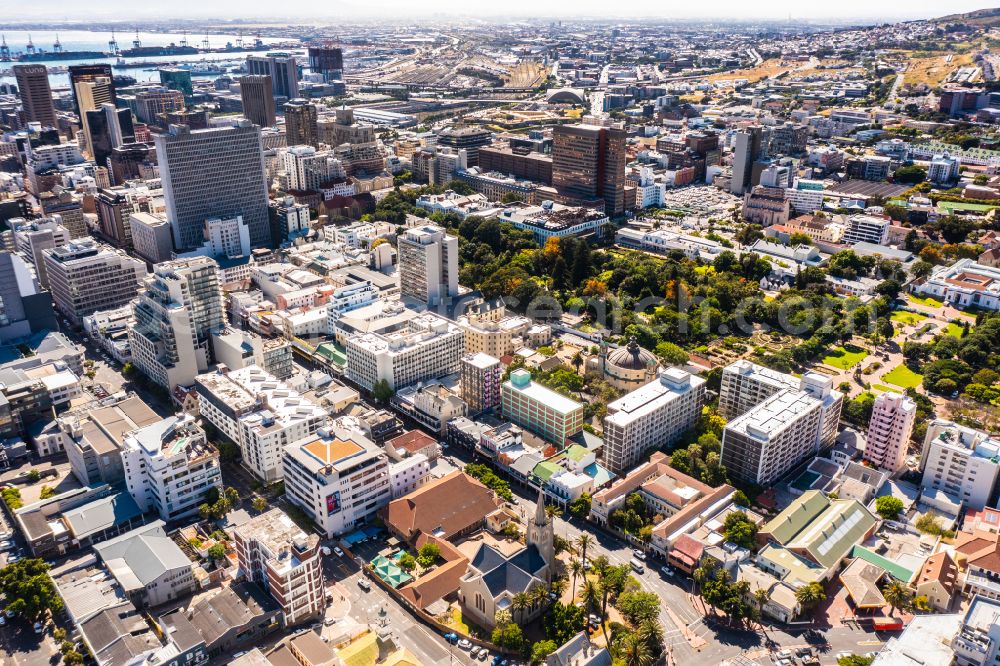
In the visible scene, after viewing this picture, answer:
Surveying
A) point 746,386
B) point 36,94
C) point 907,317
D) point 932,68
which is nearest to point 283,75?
point 36,94

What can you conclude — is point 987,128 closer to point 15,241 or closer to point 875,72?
point 875,72

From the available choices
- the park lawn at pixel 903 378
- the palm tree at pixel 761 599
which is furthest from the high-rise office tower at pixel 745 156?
the palm tree at pixel 761 599

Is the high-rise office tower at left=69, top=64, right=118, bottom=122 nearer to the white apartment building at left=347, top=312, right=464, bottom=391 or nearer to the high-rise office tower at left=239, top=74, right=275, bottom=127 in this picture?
the high-rise office tower at left=239, top=74, right=275, bottom=127

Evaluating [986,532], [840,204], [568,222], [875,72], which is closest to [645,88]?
[875,72]

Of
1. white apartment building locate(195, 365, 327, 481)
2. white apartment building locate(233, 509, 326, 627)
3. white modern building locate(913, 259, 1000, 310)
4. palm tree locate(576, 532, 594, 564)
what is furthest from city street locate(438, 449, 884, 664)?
white modern building locate(913, 259, 1000, 310)

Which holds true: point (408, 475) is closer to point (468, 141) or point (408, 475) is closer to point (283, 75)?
point (468, 141)
